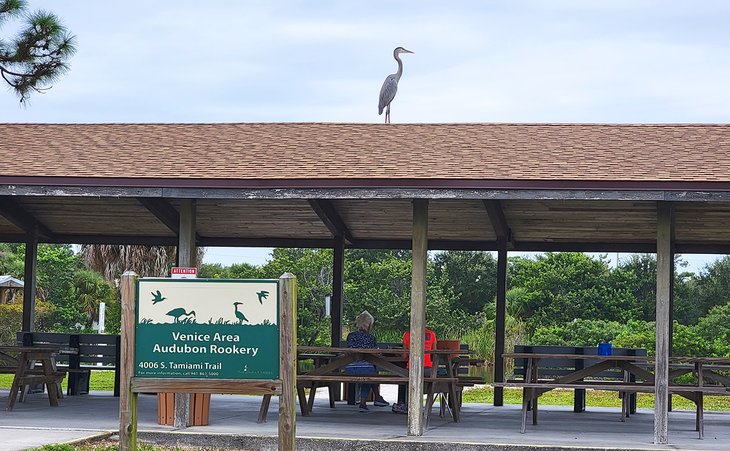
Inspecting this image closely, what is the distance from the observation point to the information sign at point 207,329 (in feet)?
26.5

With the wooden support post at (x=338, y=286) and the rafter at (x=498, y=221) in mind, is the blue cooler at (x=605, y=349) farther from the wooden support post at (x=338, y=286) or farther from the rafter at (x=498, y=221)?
the wooden support post at (x=338, y=286)

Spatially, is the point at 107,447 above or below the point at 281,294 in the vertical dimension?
below

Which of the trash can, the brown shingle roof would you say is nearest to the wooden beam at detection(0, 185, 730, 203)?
the brown shingle roof

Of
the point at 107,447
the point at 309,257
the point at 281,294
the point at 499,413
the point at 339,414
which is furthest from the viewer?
the point at 309,257

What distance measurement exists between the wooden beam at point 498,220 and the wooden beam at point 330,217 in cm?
203

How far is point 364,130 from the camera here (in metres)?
13.8

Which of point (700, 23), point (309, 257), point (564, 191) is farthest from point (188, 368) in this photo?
point (700, 23)

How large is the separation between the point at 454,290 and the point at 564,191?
24603 millimetres

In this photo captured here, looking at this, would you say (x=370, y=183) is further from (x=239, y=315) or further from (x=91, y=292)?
(x=91, y=292)

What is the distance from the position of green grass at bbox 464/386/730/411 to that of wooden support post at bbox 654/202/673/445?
669 centimetres

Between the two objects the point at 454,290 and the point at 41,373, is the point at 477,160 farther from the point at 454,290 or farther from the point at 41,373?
the point at 454,290

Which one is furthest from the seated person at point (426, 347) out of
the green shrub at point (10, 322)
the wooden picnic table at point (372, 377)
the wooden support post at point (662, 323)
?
the green shrub at point (10, 322)

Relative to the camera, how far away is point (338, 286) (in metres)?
15.7

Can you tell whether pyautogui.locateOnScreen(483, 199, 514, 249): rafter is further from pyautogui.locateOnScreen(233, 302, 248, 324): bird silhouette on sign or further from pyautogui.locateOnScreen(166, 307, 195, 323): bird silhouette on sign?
pyautogui.locateOnScreen(166, 307, 195, 323): bird silhouette on sign
